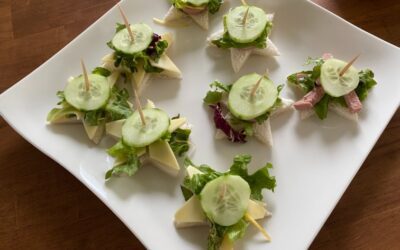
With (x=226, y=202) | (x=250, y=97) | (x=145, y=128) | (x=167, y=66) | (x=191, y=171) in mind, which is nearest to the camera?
(x=226, y=202)

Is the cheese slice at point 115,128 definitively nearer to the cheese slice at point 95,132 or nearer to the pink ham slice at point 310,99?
the cheese slice at point 95,132

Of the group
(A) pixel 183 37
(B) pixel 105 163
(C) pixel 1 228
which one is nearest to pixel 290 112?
(A) pixel 183 37

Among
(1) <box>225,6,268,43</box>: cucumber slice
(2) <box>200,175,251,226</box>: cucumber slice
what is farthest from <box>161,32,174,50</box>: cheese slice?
(2) <box>200,175,251,226</box>: cucumber slice

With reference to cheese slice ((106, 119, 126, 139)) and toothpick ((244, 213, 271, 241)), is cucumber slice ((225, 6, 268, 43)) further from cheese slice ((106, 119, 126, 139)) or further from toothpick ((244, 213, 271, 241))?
toothpick ((244, 213, 271, 241))

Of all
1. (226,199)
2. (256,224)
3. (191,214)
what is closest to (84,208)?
(191,214)

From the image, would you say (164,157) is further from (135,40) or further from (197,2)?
(197,2)

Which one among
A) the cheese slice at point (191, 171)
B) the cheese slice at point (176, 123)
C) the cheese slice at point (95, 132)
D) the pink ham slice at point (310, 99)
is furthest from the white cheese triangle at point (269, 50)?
the cheese slice at point (95, 132)
